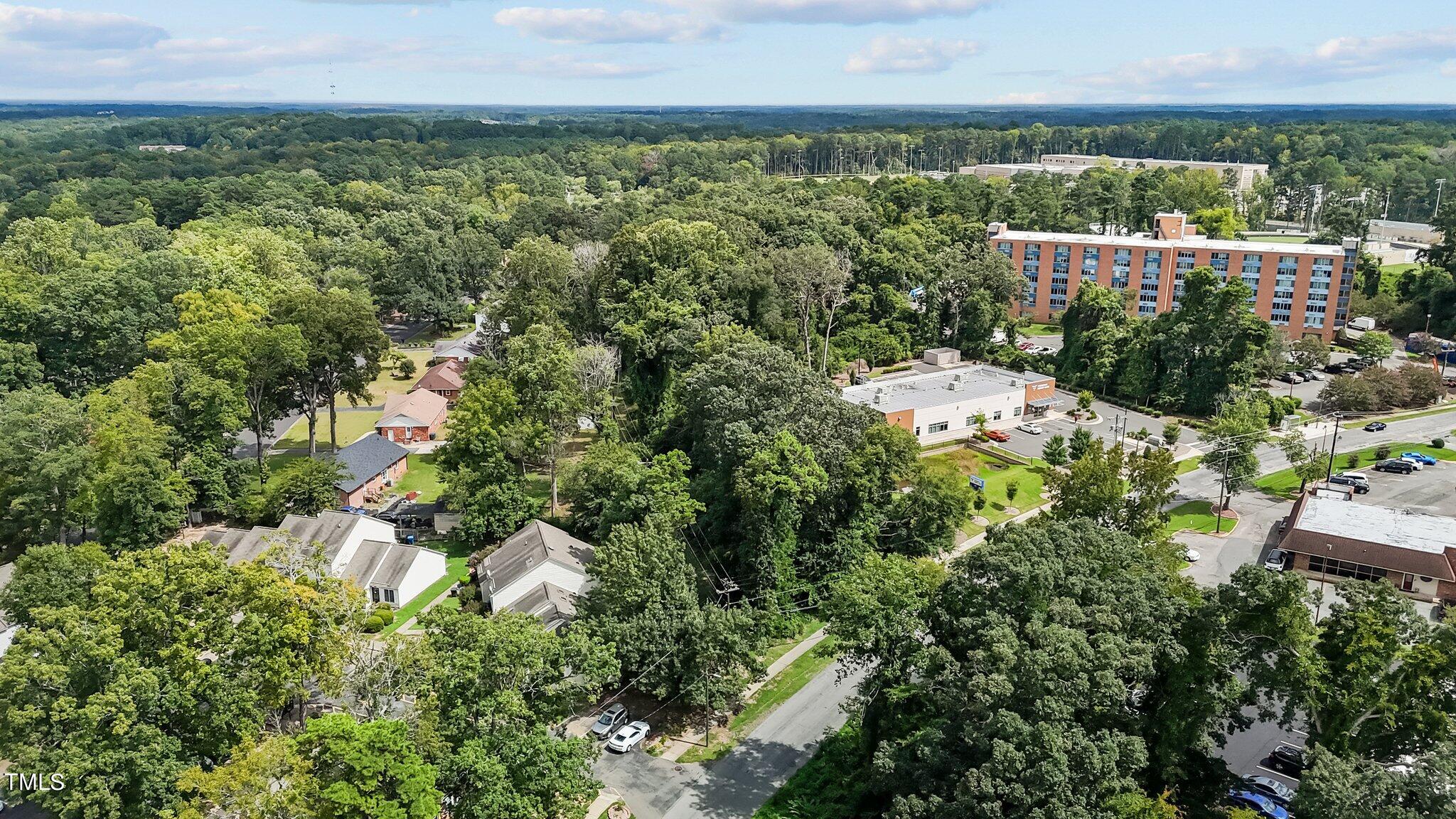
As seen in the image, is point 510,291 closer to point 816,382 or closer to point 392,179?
point 816,382

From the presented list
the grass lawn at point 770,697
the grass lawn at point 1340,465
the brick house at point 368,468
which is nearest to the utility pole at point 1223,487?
the grass lawn at point 1340,465

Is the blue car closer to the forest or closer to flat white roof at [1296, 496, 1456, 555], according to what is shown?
the forest

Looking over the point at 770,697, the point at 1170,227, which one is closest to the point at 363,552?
the point at 770,697

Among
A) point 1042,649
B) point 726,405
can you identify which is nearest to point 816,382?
point 726,405

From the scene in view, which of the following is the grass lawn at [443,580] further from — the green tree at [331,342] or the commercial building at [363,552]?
the green tree at [331,342]

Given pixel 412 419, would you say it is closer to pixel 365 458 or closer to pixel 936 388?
pixel 365 458

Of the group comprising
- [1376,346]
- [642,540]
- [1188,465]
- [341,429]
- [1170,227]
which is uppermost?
[1170,227]
